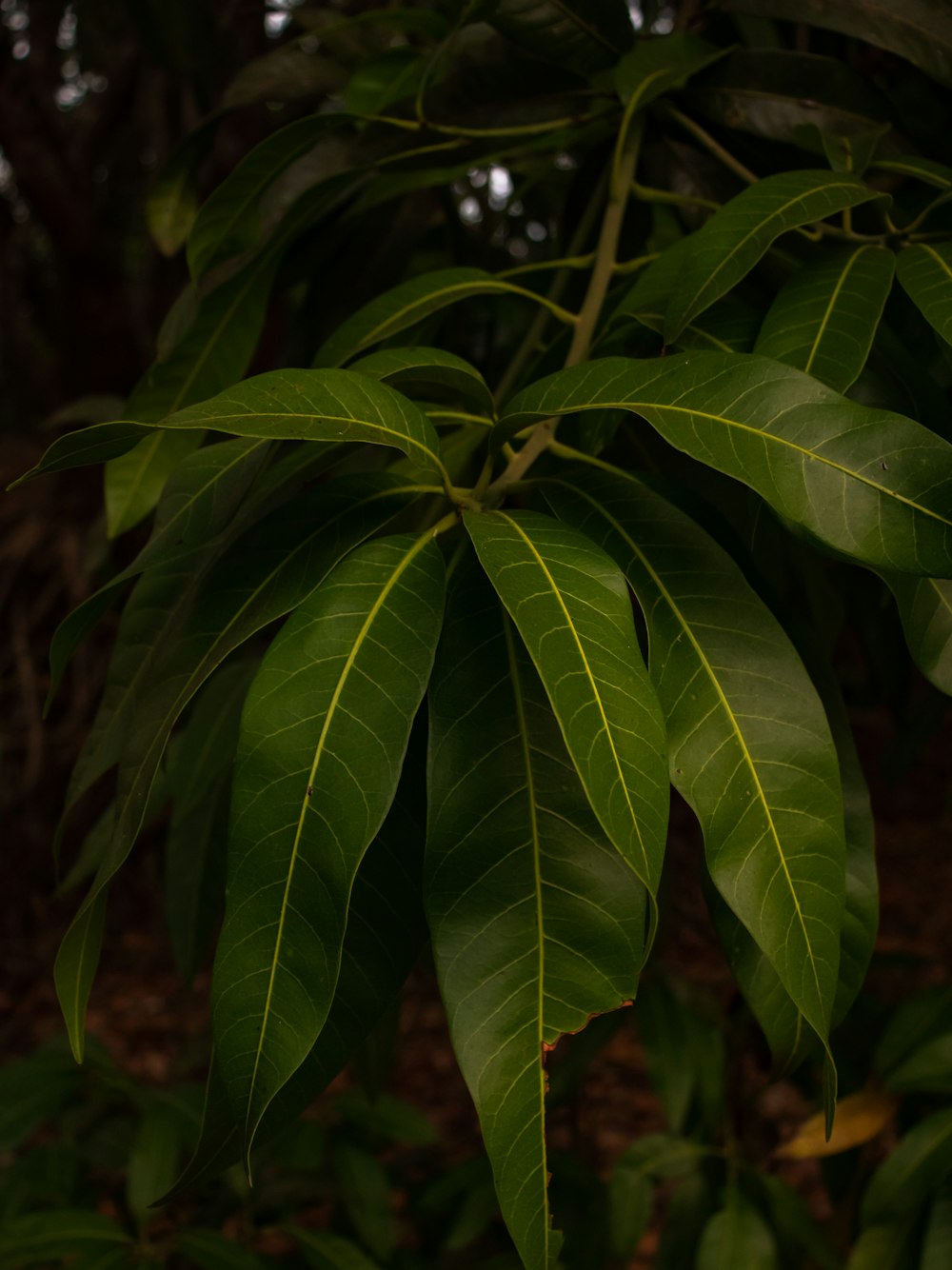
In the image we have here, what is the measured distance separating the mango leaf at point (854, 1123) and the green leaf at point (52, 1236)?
24.7 inches

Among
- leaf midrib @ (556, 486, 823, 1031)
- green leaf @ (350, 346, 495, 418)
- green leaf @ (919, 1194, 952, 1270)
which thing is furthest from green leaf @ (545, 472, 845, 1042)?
green leaf @ (919, 1194, 952, 1270)

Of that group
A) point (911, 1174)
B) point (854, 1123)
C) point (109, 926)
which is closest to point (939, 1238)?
point (911, 1174)

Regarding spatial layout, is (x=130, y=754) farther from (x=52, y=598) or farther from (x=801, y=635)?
(x=52, y=598)

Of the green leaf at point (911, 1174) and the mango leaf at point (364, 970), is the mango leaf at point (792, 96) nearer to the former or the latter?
the mango leaf at point (364, 970)

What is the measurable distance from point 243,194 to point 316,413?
0.41 meters

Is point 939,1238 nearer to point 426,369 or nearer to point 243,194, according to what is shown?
point 426,369

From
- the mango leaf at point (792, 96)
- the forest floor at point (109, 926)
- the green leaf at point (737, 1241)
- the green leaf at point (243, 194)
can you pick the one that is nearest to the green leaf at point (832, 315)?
the mango leaf at point (792, 96)

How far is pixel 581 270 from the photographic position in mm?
879

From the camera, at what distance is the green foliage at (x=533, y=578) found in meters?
0.41

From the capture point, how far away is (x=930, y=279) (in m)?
0.54

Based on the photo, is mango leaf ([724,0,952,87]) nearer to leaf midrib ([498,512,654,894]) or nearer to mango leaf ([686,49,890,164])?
mango leaf ([686,49,890,164])

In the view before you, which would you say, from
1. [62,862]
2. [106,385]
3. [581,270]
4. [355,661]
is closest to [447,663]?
[355,661]

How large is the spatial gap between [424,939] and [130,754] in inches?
6.3

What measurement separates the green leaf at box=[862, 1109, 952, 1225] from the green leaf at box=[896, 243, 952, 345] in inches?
27.9
